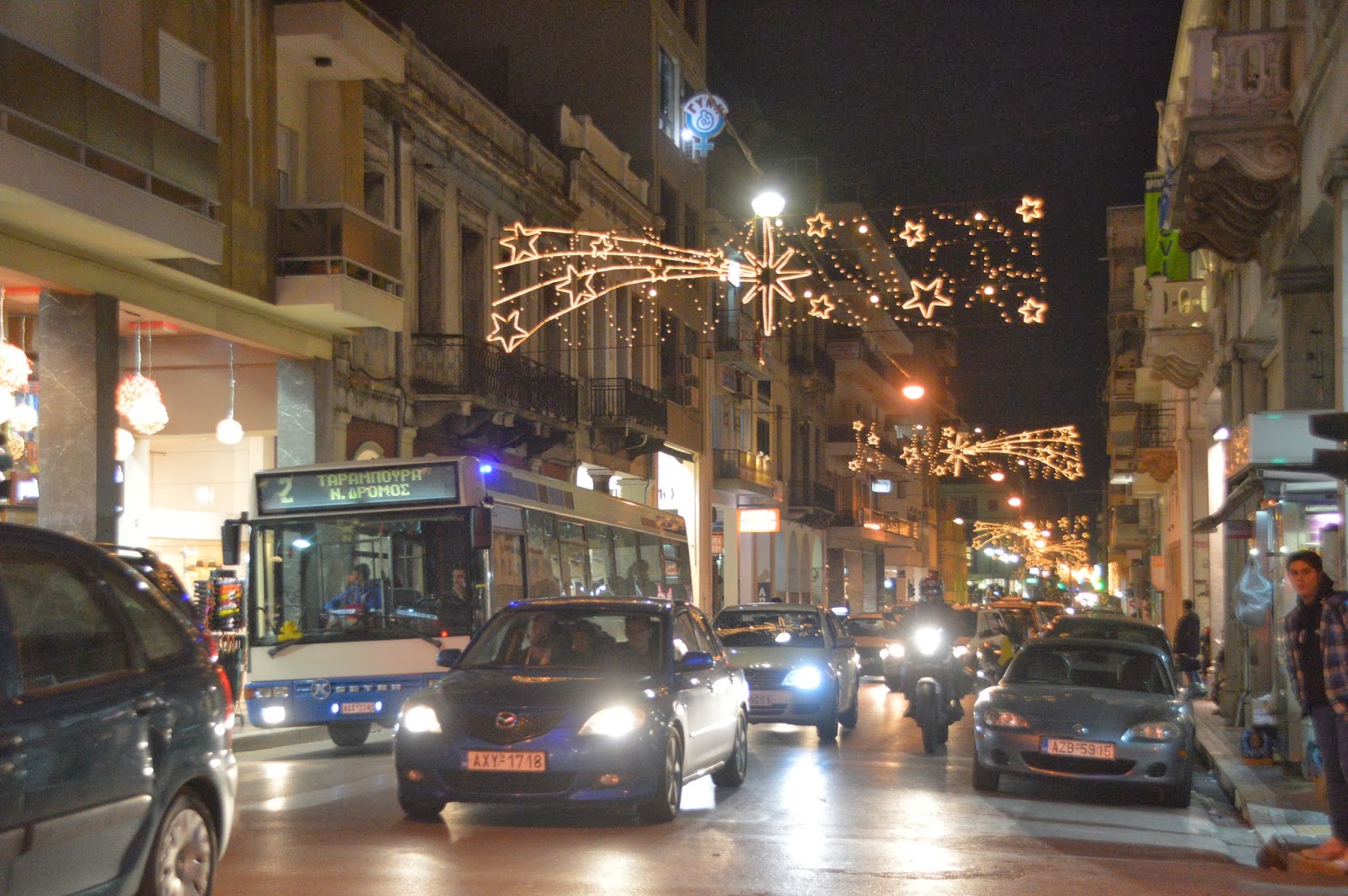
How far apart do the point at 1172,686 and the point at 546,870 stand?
7.22 metres

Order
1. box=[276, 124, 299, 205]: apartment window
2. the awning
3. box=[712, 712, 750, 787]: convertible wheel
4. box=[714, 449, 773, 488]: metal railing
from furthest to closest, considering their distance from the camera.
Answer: box=[714, 449, 773, 488]: metal railing
box=[276, 124, 299, 205]: apartment window
the awning
box=[712, 712, 750, 787]: convertible wheel

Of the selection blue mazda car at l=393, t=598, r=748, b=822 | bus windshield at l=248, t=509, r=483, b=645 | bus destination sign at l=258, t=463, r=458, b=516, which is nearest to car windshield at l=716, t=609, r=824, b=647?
bus windshield at l=248, t=509, r=483, b=645

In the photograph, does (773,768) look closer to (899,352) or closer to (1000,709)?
(1000,709)

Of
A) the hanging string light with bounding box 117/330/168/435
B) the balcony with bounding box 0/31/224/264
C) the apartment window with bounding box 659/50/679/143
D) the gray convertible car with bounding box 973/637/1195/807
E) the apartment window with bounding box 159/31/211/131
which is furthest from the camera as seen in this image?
the apartment window with bounding box 659/50/679/143

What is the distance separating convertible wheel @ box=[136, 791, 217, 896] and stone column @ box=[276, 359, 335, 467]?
1783 cm

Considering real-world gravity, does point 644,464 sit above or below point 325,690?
above

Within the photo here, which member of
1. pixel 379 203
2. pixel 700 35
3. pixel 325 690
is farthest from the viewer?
pixel 700 35

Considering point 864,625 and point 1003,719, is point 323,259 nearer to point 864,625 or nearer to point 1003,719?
point 1003,719

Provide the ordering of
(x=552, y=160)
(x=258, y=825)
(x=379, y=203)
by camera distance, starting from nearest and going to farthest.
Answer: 1. (x=258, y=825)
2. (x=379, y=203)
3. (x=552, y=160)

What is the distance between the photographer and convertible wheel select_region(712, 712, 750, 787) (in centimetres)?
1348

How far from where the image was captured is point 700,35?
47.6 meters

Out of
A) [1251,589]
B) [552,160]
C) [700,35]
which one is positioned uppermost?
[700,35]

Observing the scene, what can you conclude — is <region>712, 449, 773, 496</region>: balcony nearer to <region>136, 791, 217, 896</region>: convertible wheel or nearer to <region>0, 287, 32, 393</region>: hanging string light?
<region>0, 287, 32, 393</region>: hanging string light

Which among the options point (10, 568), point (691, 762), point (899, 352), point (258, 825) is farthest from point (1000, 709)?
point (899, 352)
